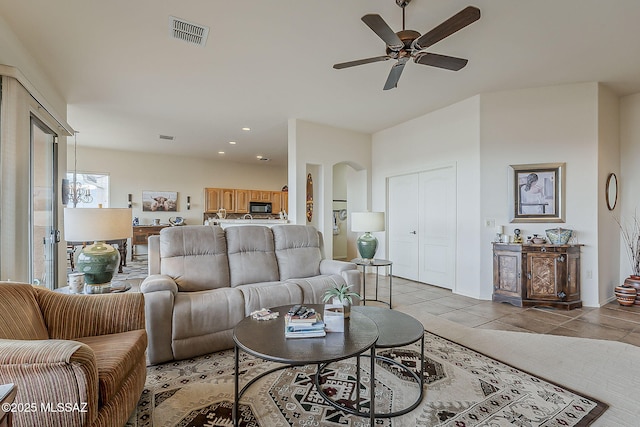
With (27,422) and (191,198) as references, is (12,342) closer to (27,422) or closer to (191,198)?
(27,422)

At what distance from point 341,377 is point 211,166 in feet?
26.8

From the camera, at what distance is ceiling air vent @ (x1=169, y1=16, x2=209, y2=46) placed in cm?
266

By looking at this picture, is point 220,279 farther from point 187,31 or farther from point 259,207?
point 259,207

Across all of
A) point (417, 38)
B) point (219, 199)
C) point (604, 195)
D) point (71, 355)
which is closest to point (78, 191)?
point (219, 199)

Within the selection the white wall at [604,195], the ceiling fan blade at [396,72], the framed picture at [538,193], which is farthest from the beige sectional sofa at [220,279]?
the white wall at [604,195]

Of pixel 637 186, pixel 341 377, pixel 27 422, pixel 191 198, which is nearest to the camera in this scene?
pixel 27 422

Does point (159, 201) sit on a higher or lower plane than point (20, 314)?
higher

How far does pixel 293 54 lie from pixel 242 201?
681cm

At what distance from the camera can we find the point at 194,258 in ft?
10.1

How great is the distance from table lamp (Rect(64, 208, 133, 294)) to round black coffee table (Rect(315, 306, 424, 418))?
1841 millimetres

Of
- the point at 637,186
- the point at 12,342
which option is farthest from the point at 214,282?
the point at 637,186

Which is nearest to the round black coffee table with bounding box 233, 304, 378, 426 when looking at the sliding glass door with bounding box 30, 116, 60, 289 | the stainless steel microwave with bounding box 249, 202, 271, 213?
the sliding glass door with bounding box 30, 116, 60, 289

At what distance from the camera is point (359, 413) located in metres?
1.74

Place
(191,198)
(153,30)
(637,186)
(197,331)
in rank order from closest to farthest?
1. (197,331)
2. (153,30)
3. (637,186)
4. (191,198)
